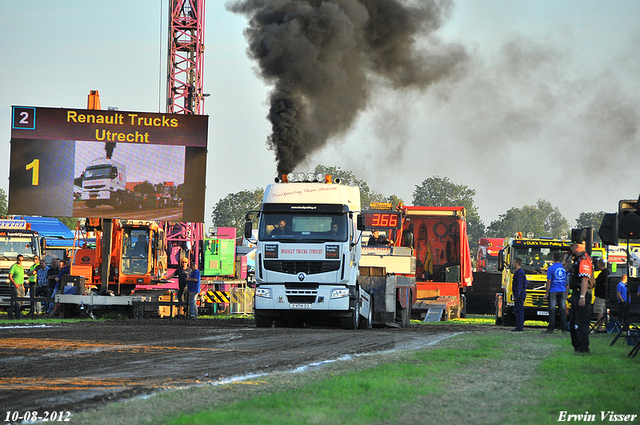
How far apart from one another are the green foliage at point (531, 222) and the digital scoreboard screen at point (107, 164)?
11854 centimetres

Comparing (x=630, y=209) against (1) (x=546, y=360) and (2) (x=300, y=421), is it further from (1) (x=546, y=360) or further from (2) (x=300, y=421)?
(2) (x=300, y=421)

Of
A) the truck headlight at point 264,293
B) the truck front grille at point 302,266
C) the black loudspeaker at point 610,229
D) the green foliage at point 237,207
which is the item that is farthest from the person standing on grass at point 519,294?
the green foliage at point 237,207

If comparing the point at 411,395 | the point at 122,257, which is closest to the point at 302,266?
the point at 122,257

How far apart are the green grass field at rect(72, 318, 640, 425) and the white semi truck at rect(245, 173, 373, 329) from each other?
7508 mm

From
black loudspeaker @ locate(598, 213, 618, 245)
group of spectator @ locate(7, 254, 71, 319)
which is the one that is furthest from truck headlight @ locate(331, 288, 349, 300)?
group of spectator @ locate(7, 254, 71, 319)

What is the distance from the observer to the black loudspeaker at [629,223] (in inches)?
584

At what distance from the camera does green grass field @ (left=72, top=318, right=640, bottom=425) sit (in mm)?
6488

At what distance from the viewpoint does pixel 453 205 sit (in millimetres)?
135375

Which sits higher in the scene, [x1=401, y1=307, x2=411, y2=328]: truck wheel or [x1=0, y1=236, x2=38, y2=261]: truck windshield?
[x1=0, y1=236, x2=38, y2=261]: truck windshield

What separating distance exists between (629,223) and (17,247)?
2345cm

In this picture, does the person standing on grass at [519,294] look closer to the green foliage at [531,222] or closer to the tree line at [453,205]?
the tree line at [453,205]

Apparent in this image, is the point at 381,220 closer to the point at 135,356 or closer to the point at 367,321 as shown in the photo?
the point at 367,321

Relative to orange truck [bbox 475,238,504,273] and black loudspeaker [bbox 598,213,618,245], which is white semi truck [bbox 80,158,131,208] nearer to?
black loudspeaker [bbox 598,213,618,245]

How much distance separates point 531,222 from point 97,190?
145904 millimetres
